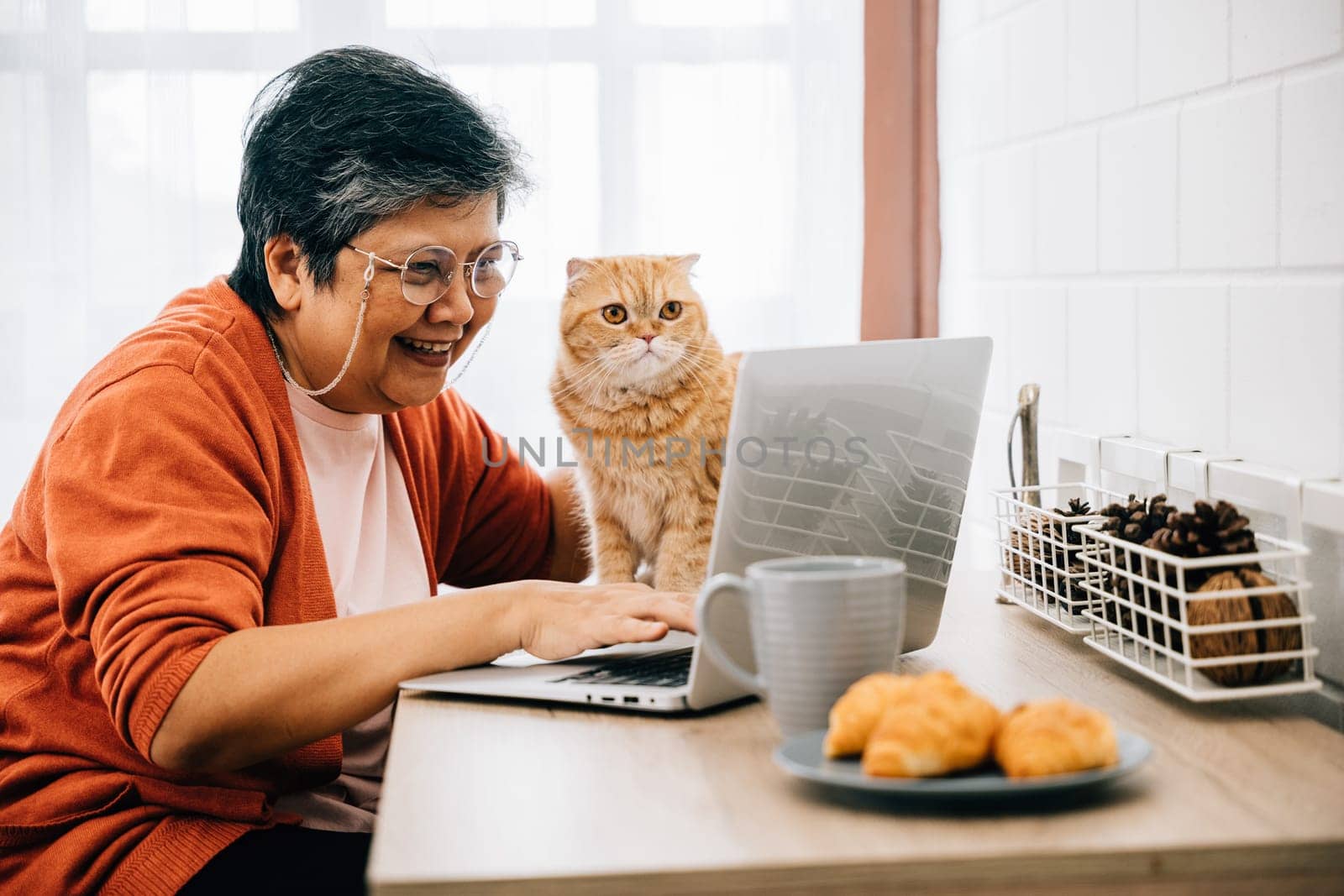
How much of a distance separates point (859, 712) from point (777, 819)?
0.08m

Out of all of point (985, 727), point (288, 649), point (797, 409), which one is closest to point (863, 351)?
point (797, 409)

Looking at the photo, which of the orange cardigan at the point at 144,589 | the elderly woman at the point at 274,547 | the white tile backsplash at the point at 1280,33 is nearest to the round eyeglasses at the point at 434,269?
the elderly woman at the point at 274,547

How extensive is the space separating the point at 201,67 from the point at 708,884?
1941mm

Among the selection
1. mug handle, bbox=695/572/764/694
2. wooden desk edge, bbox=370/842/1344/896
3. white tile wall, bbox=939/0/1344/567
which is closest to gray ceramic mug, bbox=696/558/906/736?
mug handle, bbox=695/572/764/694

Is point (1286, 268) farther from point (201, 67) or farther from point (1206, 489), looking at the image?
point (201, 67)

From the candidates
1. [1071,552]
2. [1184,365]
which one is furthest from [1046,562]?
[1184,365]

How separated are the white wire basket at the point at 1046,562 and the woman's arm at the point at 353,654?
1.15ft

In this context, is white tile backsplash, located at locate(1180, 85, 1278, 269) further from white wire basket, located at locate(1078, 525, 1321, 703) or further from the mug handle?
the mug handle

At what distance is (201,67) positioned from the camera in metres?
2.10

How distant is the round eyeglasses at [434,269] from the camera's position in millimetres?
1282

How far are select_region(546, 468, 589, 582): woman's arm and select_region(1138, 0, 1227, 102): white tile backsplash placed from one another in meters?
0.92

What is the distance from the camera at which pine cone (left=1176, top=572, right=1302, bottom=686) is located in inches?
34.0

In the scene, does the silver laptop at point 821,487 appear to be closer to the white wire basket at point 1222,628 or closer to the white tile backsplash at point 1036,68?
the white wire basket at point 1222,628

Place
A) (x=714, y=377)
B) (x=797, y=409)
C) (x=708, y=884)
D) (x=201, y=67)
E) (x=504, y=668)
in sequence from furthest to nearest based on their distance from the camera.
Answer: (x=201, y=67), (x=714, y=377), (x=504, y=668), (x=797, y=409), (x=708, y=884)
